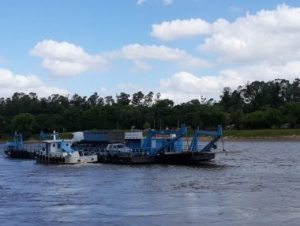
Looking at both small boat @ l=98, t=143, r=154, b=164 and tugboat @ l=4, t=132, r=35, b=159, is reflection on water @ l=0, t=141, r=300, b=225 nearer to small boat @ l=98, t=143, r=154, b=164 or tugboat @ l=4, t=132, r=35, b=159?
small boat @ l=98, t=143, r=154, b=164

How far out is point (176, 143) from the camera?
96500mm

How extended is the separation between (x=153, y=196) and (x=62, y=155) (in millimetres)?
45259

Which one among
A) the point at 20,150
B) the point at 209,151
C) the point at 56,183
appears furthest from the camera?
the point at 20,150

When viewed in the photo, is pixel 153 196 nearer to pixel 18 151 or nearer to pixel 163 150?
pixel 163 150

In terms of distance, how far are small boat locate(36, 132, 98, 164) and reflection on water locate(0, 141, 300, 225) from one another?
11.3m

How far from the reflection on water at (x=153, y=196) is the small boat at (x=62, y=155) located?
37.2 ft

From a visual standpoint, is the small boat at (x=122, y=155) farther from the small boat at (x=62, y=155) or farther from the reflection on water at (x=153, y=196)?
the reflection on water at (x=153, y=196)

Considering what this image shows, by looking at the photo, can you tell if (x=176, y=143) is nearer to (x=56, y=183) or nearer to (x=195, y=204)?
(x=56, y=183)

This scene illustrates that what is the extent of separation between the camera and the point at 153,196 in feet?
169

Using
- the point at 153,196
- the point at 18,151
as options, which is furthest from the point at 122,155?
the point at 153,196

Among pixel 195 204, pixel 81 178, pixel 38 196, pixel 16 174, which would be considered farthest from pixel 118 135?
pixel 195 204

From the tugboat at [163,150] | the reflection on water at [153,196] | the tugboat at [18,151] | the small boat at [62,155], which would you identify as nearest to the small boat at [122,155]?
the tugboat at [163,150]

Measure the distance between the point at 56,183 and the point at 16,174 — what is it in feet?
56.8

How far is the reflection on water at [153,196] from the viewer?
39.6m
